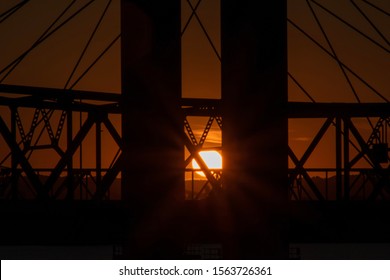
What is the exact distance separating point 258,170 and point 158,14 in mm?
3261

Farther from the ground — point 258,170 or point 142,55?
point 142,55

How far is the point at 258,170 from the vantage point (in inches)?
553

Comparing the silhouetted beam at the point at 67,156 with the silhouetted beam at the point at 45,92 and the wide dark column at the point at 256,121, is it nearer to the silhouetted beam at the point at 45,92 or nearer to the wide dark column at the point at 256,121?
the silhouetted beam at the point at 45,92

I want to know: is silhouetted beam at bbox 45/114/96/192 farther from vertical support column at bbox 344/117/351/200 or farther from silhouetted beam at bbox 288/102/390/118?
vertical support column at bbox 344/117/351/200

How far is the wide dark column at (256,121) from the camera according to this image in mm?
13742

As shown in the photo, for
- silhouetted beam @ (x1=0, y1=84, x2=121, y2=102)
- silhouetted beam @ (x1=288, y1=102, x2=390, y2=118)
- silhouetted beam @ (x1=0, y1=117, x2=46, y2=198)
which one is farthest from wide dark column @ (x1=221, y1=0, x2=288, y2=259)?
silhouetted beam @ (x1=0, y1=84, x2=121, y2=102)

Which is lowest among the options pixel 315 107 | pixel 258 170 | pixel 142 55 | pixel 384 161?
pixel 258 170

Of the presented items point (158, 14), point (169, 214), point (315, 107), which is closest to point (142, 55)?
point (158, 14)

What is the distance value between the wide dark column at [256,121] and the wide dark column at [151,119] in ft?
3.35

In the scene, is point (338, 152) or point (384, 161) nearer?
point (338, 152)

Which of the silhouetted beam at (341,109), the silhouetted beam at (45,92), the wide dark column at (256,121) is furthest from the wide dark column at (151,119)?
the silhouetted beam at (45,92)

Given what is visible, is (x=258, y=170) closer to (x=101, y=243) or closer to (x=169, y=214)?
(x=169, y=214)

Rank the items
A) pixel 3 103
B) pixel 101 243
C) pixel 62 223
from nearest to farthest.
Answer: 1. pixel 62 223
2. pixel 101 243
3. pixel 3 103

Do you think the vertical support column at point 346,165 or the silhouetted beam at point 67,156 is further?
the vertical support column at point 346,165
